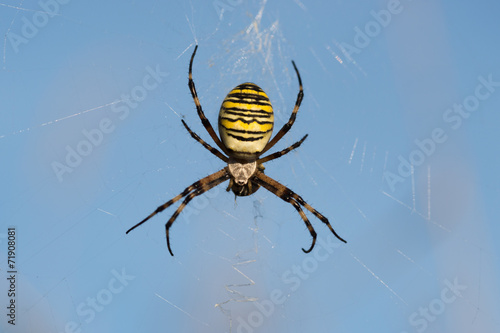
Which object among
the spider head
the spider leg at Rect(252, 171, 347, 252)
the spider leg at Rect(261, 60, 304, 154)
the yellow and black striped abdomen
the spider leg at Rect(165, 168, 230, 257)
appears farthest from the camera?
the spider leg at Rect(252, 171, 347, 252)

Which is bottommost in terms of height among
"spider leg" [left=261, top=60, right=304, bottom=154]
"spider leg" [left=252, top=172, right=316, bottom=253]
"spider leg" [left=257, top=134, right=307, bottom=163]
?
"spider leg" [left=252, top=172, right=316, bottom=253]

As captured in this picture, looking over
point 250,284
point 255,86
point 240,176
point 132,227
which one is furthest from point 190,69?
point 250,284

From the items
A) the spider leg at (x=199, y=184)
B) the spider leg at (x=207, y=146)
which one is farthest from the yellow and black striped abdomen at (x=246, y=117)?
the spider leg at (x=199, y=184)

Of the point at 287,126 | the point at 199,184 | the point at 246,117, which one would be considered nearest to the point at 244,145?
the point at 246,117

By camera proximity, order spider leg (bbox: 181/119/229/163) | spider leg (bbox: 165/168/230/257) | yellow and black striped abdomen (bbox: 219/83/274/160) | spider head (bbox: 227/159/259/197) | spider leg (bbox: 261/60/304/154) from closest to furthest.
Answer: yellow and black striped abdomen (bbox: 219/83/274/160) → spider leg (bbox: 181/119/229/163) → spider leg (bbox: 261/60/304/154) → spider leg (bbox: 165/168/230/257) → spider head (bbox: 227/159/259/197)

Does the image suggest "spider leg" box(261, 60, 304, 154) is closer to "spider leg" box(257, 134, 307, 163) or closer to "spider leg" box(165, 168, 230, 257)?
"spider leg" box(257, 134, 307, 163)

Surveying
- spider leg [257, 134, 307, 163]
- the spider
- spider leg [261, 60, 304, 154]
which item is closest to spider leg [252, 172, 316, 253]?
the spider

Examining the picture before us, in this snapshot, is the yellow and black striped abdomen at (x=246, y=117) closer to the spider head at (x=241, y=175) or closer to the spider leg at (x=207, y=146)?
the spider leg at (x=207, y=146)

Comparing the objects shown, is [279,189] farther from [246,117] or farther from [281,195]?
[246,117]
